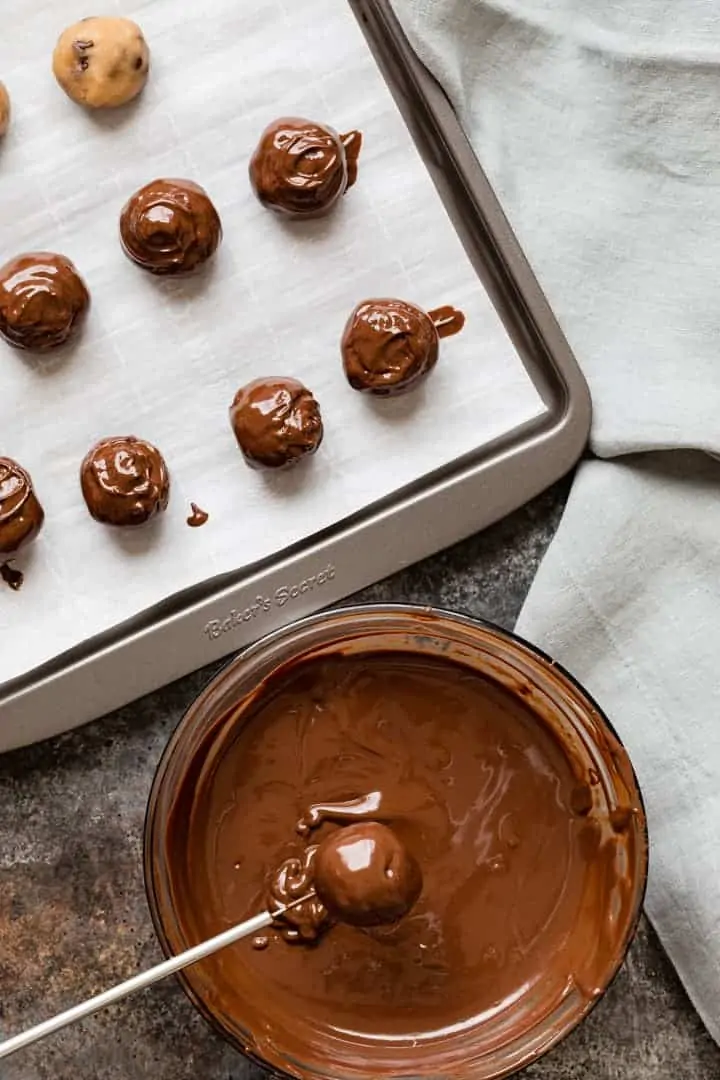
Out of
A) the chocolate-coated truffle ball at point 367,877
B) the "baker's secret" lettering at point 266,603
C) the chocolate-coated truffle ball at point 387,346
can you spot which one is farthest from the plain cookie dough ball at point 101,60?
the chocolate-coated truffle ball at point 367,877

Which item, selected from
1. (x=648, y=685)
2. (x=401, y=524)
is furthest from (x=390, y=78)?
(x=648, y=685)

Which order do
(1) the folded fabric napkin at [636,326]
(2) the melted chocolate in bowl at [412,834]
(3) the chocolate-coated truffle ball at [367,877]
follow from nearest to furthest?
(3) the chocolate-coated truffle ball at [367,877]
(2) the melted chocolate in bowl at [412,834]
(1) the folded fabric napkin at [636,326]

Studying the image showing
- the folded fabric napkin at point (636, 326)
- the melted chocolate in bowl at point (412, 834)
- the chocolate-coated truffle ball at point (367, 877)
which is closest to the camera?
the chocolate-coated truffle ball at point (367, 877)

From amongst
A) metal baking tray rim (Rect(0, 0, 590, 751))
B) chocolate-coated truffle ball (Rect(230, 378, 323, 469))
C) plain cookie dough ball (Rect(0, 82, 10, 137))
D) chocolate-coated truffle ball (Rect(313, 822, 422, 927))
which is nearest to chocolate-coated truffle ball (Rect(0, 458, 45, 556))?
metal baking tray rim (Rect(0, 0, 590, 751))

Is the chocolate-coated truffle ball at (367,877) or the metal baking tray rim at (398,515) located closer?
the chocolate-coated truffle ball at (367,877)

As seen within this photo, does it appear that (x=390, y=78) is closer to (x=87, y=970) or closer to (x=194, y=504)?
(x=194, y=504)

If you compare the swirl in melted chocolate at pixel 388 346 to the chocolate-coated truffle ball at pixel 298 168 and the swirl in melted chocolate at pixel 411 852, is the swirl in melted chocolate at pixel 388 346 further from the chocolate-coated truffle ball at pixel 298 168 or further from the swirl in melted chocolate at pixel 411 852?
the swirl in melted chocolate at pixel 411 852

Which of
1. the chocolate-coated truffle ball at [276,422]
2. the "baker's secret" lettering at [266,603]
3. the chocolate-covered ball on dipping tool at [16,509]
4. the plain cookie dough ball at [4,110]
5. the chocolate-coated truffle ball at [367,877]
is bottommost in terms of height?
the chocolate-coated truffle ball at [367,877]
